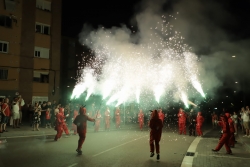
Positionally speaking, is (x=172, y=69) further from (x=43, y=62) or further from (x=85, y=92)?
(x=43, y=62)

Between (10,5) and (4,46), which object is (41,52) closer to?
(4,46)

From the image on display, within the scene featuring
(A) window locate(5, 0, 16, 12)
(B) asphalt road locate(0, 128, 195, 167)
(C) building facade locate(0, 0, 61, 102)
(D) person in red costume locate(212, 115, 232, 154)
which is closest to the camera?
(B) asphalt road locate(0, 128, 195, 167)

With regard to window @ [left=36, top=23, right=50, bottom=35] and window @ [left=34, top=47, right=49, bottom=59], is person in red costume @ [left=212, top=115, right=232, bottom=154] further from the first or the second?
window @ [left=36, top=23, right=50, bottom=35]

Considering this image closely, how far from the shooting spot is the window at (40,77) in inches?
1132

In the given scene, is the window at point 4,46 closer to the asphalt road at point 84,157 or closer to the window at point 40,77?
the window at point 40,77

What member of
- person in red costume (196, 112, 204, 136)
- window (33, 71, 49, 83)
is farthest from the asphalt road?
window (33, 71, 49, 83)

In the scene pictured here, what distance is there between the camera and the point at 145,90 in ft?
107

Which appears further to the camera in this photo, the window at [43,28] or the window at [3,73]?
the window at [43,28]

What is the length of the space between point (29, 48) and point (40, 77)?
328cm

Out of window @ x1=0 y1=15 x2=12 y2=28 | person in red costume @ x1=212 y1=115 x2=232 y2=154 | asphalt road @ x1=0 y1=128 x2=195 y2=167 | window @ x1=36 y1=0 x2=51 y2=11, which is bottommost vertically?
asphalt road @ x1=0 y1=128 x2=195 y2=167

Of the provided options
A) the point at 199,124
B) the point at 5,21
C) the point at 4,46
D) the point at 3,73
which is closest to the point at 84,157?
the point at 199,124

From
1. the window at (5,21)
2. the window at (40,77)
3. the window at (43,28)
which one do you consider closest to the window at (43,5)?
the window at (43,28)

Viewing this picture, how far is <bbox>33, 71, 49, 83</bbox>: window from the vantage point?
2875 cm

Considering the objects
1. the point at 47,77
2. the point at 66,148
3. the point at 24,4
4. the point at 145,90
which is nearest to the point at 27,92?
the point at 47,77
